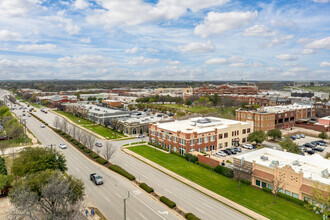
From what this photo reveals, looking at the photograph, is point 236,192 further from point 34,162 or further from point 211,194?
point 34,162

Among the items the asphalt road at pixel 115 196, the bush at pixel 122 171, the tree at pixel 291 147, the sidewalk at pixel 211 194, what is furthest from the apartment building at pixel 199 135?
the asphalt road at pixel 115 196

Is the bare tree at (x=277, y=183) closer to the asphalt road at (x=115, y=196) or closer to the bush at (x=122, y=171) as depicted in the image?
the asphalt road at (x=115, y=196)

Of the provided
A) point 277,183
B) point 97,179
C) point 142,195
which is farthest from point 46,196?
point 277,183

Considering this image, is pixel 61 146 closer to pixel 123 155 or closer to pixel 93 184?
pixel 123 155

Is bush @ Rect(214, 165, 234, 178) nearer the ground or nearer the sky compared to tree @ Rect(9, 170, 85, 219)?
nearer the ground

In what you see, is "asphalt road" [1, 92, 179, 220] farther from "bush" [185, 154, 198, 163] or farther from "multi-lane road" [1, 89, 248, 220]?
"bush" [185, 154, 198, 163]

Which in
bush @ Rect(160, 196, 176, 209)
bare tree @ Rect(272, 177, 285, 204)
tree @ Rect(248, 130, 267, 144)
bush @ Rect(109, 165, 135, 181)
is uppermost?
tree @ Rect(248, 130, 267, 144)

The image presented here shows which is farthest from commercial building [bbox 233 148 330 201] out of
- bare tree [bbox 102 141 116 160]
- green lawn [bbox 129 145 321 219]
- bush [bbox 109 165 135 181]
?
bare tree [bbox 102 141 116 160]
